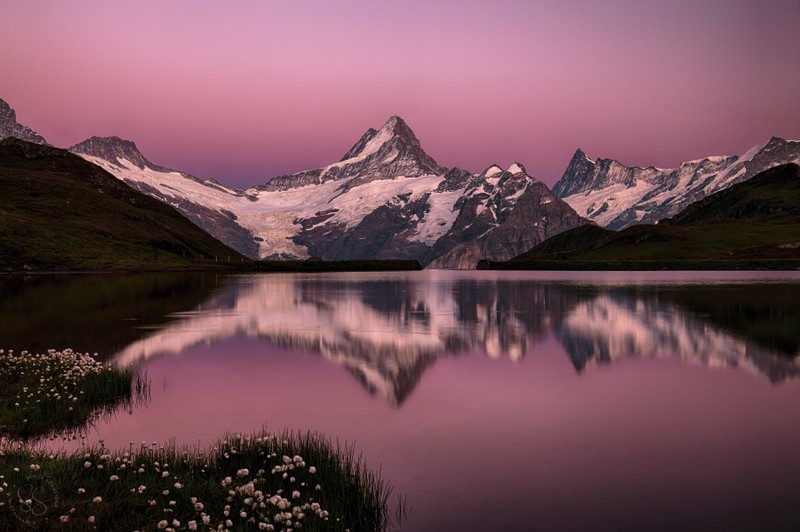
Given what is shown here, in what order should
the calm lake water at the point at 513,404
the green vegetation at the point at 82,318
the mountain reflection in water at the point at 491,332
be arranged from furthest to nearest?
the green vegetation at the point at 82,318 < the mountain reflection in water at the point at 491,332 < the calm lake water at the point at 513,404

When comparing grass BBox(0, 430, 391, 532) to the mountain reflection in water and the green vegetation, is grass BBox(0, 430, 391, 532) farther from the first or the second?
the green vegetation

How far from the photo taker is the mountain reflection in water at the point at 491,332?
4069 cm

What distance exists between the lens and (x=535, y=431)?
78.9 ft

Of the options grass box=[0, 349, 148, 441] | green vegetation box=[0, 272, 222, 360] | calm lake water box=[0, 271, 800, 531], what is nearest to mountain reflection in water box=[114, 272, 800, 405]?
calm lake water box=[0, 271, 800, 531]

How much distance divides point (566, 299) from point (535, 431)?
3091 inches

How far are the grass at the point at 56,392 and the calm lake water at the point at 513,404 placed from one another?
1621 millimetres

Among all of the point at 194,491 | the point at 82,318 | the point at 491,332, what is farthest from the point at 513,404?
the point at 82,318

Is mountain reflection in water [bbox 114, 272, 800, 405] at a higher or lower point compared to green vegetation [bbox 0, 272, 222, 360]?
lower

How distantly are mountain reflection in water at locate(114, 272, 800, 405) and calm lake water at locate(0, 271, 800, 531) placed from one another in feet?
1.04

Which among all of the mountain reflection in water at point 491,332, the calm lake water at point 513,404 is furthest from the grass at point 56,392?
the mountain reflection in water at point 491,332

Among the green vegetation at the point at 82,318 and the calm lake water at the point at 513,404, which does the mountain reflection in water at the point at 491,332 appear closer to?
the calm lake water at the point at 513,404

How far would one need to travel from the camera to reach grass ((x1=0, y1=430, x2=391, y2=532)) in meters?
14.4

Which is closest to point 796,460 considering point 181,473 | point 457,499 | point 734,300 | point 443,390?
point 457,499

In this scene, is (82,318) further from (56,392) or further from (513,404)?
(513,404)
